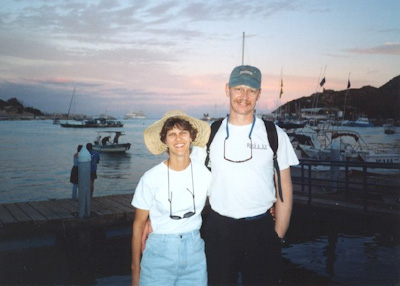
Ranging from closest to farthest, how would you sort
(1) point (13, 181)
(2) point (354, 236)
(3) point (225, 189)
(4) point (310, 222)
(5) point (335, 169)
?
(3) point (225, 189) → (2) point (354, 236) → (4) point (310, 222) → (5) point (335, 169) → (1) point (13, 181)

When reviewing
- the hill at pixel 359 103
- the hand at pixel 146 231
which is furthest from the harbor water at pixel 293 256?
the hill at pixel 359 103

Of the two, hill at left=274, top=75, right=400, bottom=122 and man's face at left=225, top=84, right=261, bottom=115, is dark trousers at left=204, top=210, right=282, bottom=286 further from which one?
hill at left=274, top=75, right=400, bottom=122

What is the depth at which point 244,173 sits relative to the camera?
2.66 m

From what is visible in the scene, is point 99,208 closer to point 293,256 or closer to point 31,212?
point 31,212

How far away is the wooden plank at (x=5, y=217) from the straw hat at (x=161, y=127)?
5335mm

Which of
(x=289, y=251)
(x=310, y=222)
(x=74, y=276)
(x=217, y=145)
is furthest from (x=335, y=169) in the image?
(x=217, y=145)

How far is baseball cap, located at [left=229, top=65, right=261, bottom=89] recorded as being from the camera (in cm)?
280

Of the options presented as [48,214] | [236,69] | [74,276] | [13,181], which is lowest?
[13,181]

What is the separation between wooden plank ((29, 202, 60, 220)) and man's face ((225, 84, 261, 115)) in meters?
5.57

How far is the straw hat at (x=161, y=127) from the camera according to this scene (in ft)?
8.79

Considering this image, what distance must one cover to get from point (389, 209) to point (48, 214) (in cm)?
744

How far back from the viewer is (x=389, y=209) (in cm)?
718

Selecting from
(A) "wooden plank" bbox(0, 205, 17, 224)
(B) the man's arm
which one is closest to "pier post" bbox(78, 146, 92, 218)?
(A) "wooden plank" bbox(0, 205, 17, 224)

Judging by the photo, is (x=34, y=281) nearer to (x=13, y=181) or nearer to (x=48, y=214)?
(x=48, y=214)
